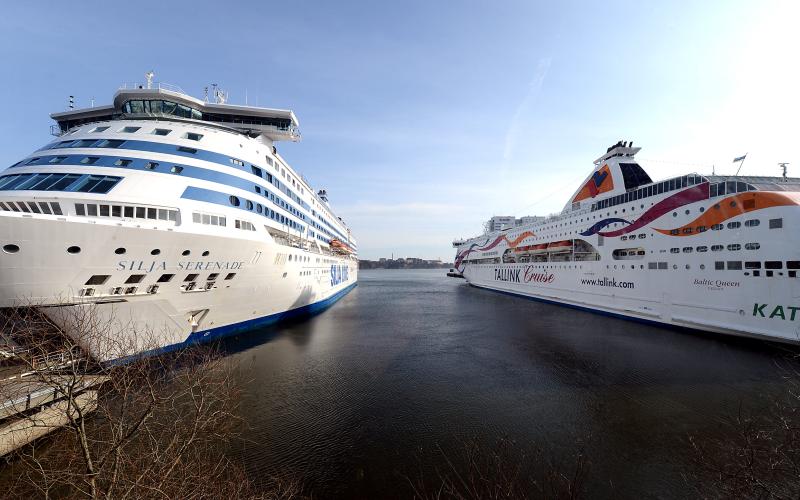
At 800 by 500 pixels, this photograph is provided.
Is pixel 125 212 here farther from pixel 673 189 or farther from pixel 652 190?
pixel 652 190

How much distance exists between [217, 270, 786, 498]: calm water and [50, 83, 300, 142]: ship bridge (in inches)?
652

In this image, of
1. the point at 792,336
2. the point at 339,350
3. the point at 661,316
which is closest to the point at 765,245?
the point at 792,336

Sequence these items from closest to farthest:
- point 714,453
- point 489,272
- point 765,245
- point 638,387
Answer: point 714,453
point 638,387
point 765,245
point 489,272

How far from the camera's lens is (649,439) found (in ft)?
31.8

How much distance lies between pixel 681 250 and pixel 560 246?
13913mm

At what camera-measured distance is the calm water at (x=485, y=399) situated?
8625mm

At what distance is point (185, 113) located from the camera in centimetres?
2147

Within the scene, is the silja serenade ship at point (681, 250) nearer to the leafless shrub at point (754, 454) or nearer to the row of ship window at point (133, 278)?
the leafless shrub at point (754, 454)

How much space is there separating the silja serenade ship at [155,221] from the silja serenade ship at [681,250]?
29.9 metres

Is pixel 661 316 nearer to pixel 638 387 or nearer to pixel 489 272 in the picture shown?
pixel 638 387

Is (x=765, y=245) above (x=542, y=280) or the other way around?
above

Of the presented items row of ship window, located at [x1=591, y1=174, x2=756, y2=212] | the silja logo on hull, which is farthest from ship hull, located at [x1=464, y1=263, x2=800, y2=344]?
row of ship window, located at [x1=591, y1=174, x2=756, y2=212]

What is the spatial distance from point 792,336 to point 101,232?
35.3 meters

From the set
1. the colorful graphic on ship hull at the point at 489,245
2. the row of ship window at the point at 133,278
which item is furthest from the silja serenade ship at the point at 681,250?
the row of ship window at the point at 133,278
